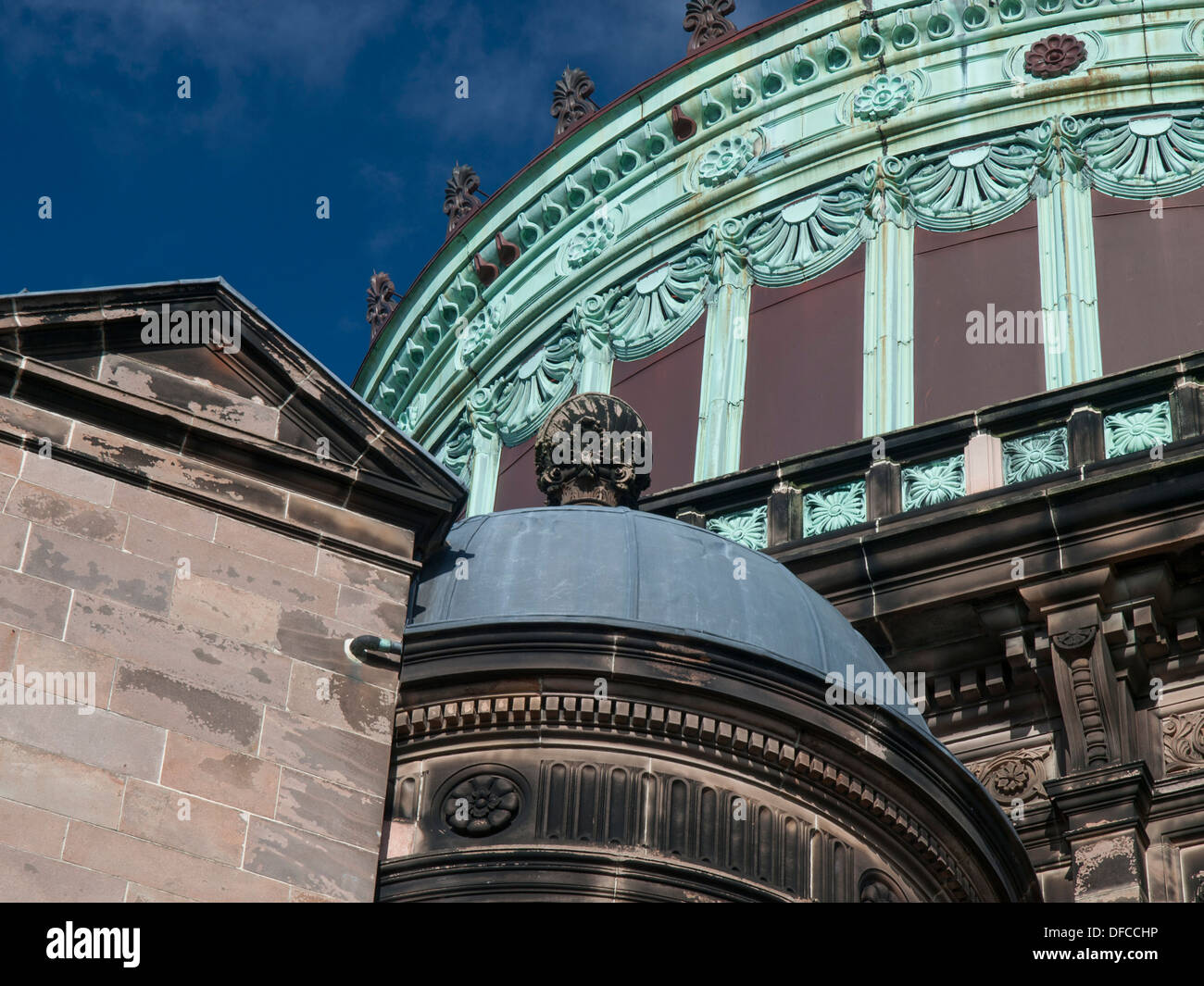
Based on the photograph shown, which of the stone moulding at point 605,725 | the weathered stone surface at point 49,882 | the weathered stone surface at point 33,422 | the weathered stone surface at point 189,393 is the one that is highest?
the weathered stone surface at point 189,393

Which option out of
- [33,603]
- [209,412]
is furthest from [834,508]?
[33,603]

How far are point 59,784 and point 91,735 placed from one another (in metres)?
0.34

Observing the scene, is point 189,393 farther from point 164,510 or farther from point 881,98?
point 881,98

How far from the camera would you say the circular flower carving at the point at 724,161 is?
27.2 meters

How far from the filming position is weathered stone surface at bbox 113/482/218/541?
14078 mm

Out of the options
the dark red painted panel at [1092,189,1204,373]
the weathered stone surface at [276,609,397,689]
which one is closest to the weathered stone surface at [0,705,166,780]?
the weathered stone surface at [276,609,397,689]

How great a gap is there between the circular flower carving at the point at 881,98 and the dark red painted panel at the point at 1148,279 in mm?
2495

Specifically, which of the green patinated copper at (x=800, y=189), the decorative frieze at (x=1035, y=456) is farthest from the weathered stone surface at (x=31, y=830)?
the green patinated copper at (x=800, y=189)

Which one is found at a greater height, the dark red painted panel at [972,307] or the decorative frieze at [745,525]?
the dark red painted panel at [972,307]

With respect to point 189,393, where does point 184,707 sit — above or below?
below

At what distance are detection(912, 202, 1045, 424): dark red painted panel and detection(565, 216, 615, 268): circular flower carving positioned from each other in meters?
3.89

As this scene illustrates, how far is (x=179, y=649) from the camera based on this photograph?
13531 millimetres

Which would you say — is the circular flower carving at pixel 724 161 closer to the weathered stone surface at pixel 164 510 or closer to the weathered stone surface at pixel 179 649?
the weathered stone surface at pixel 164 510
